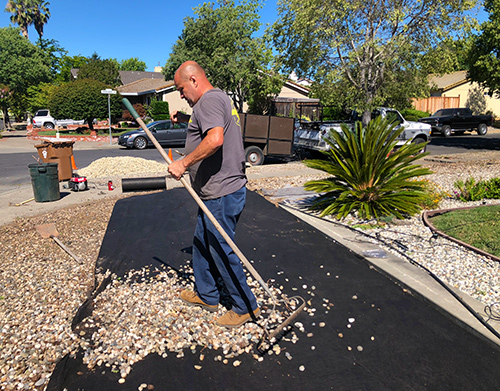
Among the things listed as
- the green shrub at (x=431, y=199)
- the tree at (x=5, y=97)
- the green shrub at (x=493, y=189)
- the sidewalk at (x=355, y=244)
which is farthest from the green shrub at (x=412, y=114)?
the tree at (x=5, y=97)

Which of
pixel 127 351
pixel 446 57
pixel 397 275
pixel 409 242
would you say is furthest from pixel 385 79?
pixel 127 351

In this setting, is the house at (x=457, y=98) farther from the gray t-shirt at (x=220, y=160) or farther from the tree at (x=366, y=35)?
the gray t-shirt at (x=220, y=160)

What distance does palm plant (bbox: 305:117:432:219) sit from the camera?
6082 millimetres

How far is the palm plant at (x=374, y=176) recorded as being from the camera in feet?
20.0

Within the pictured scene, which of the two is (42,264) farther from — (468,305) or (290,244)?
(468,305)

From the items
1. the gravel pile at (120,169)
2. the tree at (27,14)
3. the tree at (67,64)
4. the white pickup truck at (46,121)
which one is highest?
the tree at (27,14)

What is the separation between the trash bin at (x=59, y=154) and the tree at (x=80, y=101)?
16.7 meters

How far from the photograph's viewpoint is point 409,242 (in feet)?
16.8

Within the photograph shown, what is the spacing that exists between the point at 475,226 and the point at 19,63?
128ft

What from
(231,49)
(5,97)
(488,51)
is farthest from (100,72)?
(488,51)

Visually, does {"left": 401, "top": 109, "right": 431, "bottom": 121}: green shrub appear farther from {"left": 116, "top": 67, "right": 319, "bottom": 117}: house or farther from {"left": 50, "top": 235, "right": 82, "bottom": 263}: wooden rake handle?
{"left": 50, "top": 235, "right": 82, "bottom": 263}: wooden rake handle

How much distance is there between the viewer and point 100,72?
42156 millimetres

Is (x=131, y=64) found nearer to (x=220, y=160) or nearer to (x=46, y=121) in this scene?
(x=46, y=121)

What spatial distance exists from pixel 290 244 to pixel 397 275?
1456 millimetres
